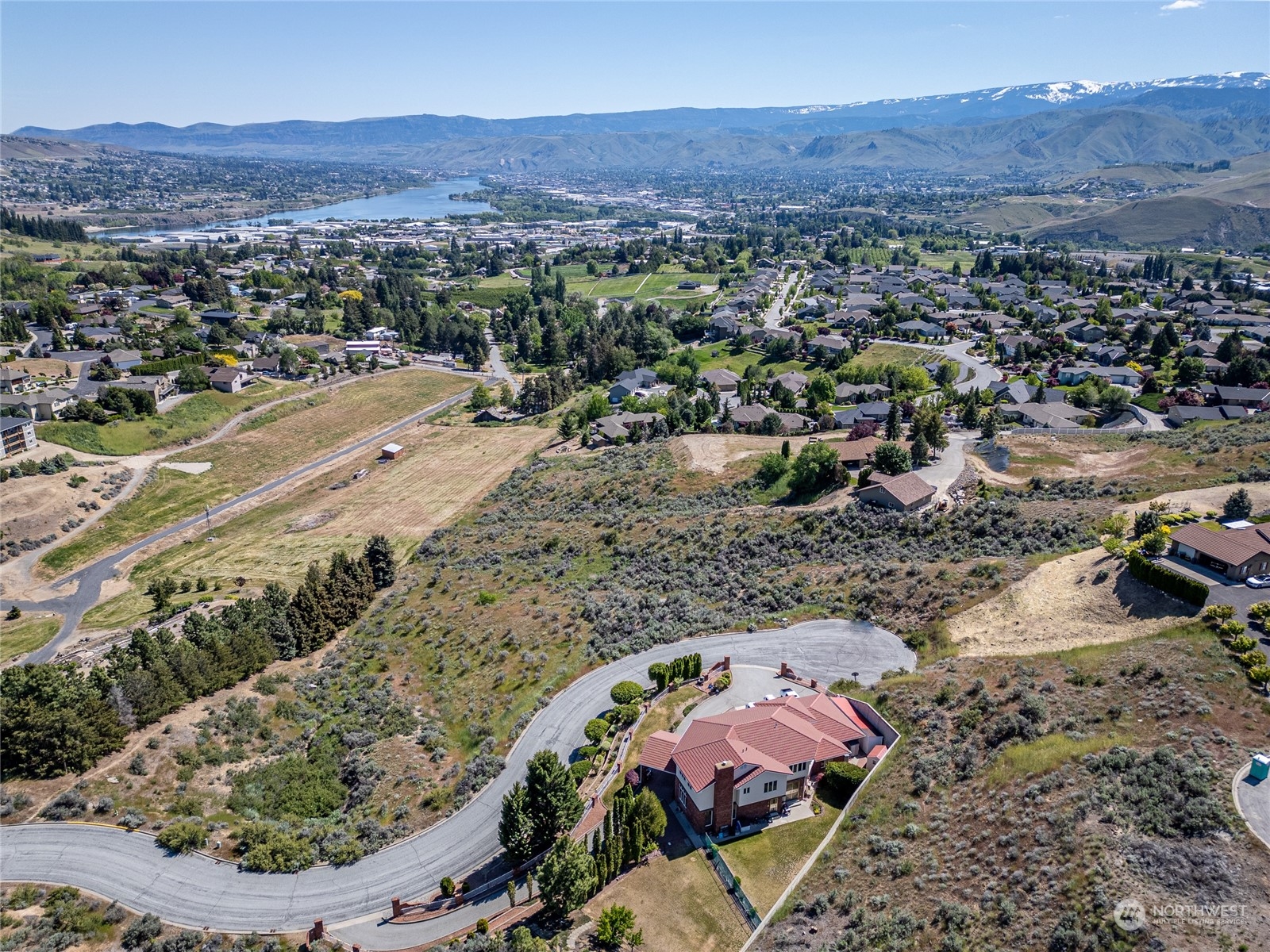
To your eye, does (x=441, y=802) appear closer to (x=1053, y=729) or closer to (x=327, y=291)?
(x=1053, y=729)

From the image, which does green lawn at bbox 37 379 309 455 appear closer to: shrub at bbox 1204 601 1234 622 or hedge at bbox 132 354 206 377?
hedge at bbox 132 354 206 377

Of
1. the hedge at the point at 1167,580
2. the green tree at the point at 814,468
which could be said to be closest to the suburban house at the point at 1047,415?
the green tree at the point at 814,468

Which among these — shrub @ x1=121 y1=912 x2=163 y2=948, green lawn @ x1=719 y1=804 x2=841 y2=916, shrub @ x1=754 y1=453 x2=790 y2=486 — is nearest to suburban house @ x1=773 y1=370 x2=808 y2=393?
shrub @ x1=754 y1=453 x2=790 y2=486

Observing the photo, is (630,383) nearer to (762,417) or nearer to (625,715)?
(762,417)

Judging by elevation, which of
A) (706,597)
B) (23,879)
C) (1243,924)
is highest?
(1243,924)

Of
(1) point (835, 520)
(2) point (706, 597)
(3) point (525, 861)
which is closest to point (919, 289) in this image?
(1) point (835, 520)

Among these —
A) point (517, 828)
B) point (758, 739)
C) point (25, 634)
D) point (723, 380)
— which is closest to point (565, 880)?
point (517, 828)

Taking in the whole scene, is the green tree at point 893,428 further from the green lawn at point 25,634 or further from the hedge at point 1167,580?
the green lawn at point 25,634
